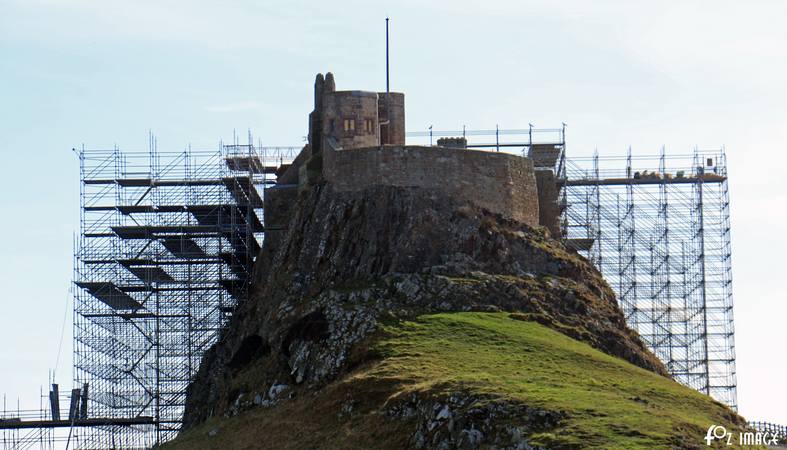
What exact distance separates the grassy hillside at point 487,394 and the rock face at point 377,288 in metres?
1.81

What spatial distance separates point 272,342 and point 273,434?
31.7 feet

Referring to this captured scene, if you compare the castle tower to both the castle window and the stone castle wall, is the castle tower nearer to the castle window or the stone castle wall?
the castle window

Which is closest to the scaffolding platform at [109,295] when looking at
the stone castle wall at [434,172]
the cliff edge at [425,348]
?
the cliff edge at [425,348]

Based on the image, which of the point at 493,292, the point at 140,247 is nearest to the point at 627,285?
the point at 493,292

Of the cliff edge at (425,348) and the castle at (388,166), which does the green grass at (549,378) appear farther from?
the castle at (388,166)

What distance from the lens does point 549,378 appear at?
104 m

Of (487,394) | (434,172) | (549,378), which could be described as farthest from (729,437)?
(434,172)

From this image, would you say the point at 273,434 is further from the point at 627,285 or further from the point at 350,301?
the point at 627,285

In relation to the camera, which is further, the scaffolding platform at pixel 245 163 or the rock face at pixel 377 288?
the scaffolding platform at pixel 245 163

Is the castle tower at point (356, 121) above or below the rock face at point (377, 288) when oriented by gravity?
above

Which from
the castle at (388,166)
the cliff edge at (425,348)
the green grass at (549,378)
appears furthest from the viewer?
the castle at (388,166)

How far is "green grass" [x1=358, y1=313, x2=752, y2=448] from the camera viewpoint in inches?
3738

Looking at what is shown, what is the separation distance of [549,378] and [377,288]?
15078 mm

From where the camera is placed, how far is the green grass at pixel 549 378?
3738 inches
